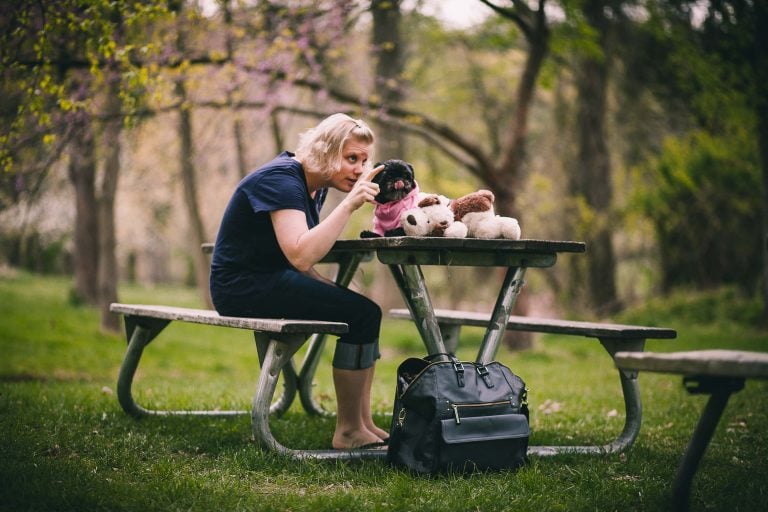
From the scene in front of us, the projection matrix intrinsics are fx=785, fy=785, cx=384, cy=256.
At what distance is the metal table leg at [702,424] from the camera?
2.83 m

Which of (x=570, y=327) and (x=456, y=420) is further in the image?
(x=570, y=327)

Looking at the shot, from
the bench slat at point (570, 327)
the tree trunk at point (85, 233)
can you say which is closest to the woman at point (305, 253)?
the bench slat at point (570, 327)

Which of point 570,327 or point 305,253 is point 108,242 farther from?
point 570,327

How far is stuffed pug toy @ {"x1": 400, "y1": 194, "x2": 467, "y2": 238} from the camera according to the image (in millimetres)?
3900

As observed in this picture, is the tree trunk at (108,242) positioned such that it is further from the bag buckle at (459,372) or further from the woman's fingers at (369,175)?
the bag buckle at (459,372)

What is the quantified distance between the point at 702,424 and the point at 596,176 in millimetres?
13685

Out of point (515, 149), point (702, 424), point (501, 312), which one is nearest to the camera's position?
point (702, 424)

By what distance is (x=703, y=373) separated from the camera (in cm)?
267

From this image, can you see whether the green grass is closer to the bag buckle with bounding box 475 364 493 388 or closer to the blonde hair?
the bag buckle with bounding box 475 364 493 388

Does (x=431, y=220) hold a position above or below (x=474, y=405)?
above

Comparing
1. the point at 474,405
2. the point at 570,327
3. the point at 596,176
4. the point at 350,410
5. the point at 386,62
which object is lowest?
the point at 350,410

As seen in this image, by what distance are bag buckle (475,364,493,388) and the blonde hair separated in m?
1.29

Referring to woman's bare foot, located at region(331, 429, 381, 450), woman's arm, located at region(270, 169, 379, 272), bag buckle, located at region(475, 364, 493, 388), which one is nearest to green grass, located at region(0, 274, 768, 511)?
woman's bare foot, located at region(331, 429, 381, 450)

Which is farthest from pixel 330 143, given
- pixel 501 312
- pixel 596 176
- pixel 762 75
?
pixel 596 176
